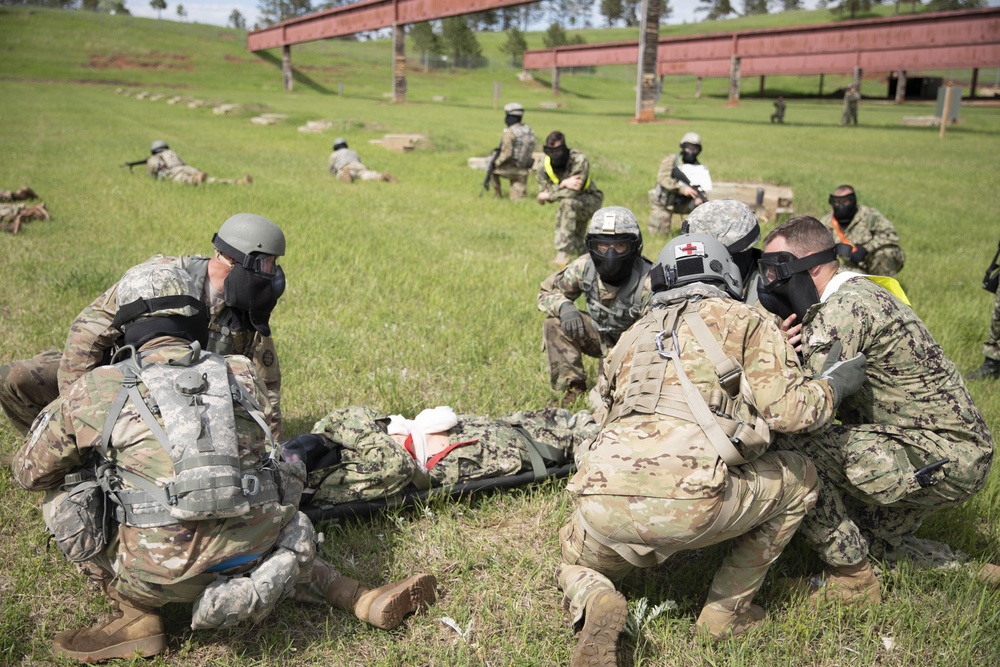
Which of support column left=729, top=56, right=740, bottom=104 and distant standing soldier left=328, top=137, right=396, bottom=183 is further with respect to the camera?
support column left=729, top=56, right=740, bottom=104

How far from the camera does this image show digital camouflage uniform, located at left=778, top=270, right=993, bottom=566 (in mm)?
3367

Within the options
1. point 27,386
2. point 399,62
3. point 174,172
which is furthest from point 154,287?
point 399,62

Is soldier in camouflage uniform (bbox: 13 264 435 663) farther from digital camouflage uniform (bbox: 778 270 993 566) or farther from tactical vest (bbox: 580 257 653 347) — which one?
tactical vest (bbox: 580 257 653 347)

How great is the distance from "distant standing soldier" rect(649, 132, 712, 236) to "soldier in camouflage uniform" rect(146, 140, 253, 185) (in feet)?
28.0

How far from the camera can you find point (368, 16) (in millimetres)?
40062

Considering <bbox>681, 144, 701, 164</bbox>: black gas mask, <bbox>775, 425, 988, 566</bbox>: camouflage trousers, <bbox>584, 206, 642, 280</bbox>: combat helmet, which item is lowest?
<bbox>775, 425, 988, 566</bbox>: camouflage trousers

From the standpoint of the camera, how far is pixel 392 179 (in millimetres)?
16578

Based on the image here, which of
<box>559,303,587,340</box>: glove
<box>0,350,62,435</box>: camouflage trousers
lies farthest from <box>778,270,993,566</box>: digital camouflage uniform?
<box>0,350,62,435</box>: camouflage trousers

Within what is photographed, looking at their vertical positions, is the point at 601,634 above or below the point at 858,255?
below

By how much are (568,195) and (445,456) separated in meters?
6.45

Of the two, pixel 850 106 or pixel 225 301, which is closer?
pixel 225 301

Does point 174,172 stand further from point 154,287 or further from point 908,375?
point 908,375

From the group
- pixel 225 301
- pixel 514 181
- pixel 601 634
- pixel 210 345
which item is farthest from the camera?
pixel 514 181

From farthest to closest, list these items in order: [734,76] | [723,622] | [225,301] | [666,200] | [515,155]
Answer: [734,76], [515,155], [666,200], [225,301], [723,622]
